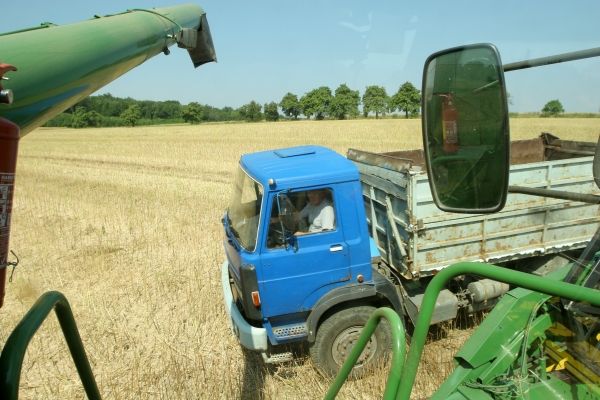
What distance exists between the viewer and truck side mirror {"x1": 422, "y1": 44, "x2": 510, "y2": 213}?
61.4 inches

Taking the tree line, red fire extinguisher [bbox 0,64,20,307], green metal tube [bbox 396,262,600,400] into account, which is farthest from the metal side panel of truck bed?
the tree line

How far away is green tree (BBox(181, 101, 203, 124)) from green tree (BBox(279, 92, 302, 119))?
17150mm

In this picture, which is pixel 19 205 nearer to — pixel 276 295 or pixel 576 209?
pixel 276 295

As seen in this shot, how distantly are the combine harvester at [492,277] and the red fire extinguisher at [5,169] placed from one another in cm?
A: 122

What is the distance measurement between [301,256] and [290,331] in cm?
78

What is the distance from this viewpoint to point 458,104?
1670 millimetres

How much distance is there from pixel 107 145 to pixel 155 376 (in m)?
29.5

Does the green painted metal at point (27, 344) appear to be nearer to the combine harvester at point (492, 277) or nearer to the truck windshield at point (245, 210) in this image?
the combine harvester at point (492, 277)

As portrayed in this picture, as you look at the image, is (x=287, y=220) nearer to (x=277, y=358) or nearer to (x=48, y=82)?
(x=277, y=358)

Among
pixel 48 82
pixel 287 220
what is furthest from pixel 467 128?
pixel 287 220

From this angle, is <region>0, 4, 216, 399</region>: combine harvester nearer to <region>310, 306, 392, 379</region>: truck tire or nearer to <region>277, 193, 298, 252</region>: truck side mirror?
<region>277, 193, 298, 252</region>: truck side mirror

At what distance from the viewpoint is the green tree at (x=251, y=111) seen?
76856 millimetres

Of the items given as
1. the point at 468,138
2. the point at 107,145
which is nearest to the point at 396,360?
the point at 468,138

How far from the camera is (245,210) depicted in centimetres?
477
